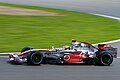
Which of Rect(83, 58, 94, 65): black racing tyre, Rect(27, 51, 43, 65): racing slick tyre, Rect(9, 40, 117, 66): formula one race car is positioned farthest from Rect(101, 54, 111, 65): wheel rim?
Rect(27, 51, 43, 65): racing slick tyre

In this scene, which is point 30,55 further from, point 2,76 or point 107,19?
point 107,19

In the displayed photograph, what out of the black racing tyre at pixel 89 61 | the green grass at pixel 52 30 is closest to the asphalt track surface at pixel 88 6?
the green grass at pixel 52 30

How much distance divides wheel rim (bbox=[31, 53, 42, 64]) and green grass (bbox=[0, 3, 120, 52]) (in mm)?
2890

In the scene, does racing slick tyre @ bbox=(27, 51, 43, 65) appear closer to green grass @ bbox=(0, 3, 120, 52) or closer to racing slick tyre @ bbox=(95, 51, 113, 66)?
racing slick tyre @ bbox=(95, 51, 113, 66)

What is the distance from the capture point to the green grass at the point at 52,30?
17862mm

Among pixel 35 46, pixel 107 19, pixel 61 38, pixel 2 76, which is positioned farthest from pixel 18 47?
pixel 107 19

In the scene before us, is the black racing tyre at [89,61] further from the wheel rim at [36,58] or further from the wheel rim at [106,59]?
the wheel rim at [36,58]

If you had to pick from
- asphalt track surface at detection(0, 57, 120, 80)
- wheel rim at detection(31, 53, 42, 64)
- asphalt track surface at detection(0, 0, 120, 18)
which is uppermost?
asphalt track surface at detection(0, 0, 120, 18)

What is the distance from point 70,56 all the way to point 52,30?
8385mm

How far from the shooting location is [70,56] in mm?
13344

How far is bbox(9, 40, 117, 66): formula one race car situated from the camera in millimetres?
12984

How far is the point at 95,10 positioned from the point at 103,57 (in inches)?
769

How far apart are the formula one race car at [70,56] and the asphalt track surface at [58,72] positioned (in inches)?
6.7

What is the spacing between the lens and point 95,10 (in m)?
32.7
